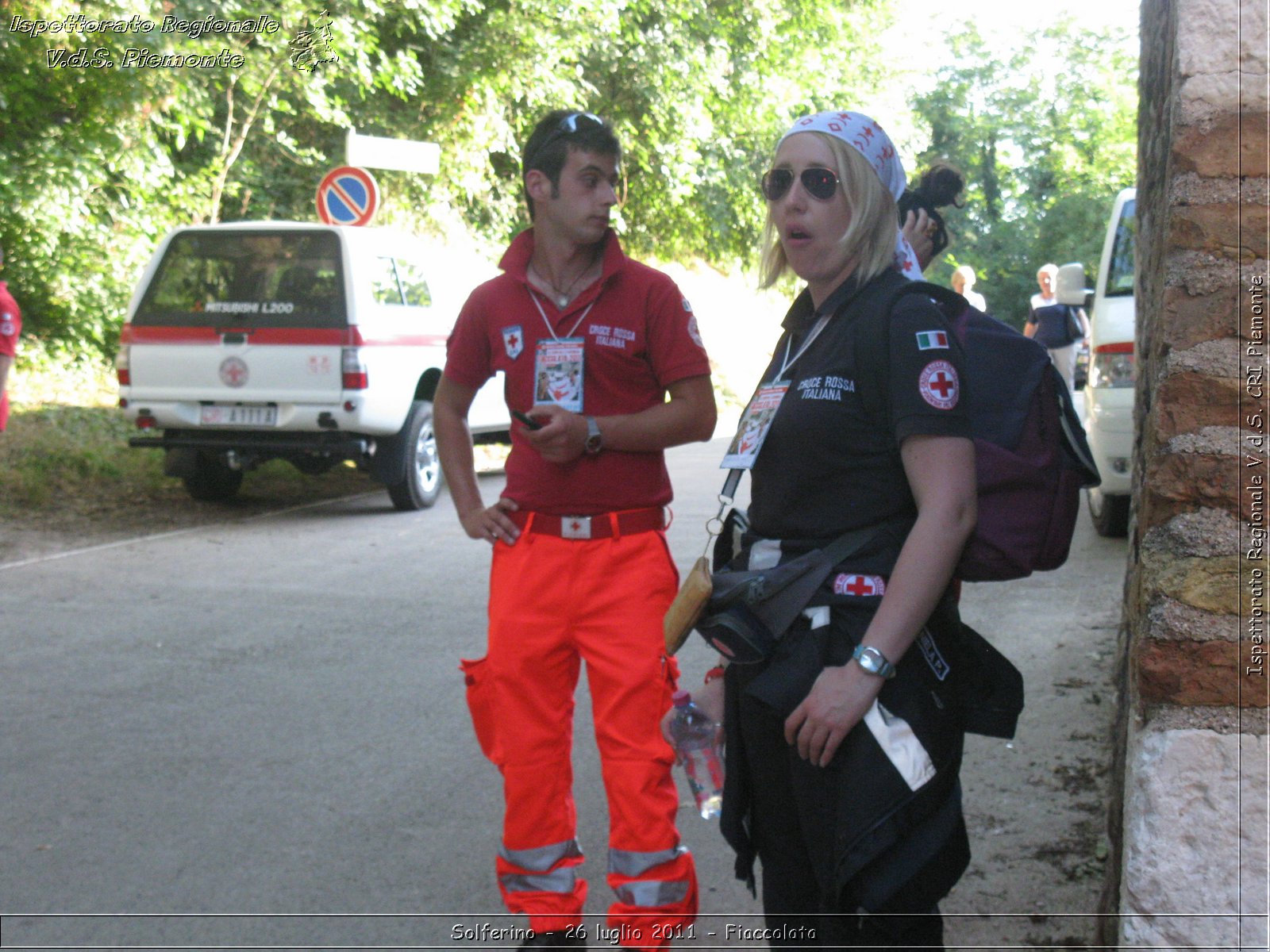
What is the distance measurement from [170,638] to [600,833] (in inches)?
127

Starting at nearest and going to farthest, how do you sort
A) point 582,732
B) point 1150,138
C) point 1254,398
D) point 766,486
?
point 1254,398
point 766,486
point 1150,138
point 582,732

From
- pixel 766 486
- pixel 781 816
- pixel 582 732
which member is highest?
pixel 766 486

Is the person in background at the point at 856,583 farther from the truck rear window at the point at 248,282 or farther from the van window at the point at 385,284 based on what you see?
the van window at the point at 385,284

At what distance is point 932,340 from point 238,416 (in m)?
8.64

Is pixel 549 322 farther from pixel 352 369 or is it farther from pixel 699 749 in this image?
pixel 352 369

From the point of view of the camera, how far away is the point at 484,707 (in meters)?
3.39

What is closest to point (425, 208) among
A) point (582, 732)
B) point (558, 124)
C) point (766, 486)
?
point (582, 732)

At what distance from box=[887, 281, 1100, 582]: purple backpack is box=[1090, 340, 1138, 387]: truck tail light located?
6575 mm

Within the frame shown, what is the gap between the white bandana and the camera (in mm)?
2430

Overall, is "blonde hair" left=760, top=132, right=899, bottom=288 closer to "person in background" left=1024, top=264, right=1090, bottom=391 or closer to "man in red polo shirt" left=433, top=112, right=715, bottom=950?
"man in red polo shirt" left=433, top=112, right=715, bottom=950

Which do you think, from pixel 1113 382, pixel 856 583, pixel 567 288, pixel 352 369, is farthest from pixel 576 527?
pixel 352 369

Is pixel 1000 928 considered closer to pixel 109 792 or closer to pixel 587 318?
pixel 587 318

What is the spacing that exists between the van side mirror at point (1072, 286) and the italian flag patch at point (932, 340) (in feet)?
26.4

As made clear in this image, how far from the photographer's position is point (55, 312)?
50.8 ft
